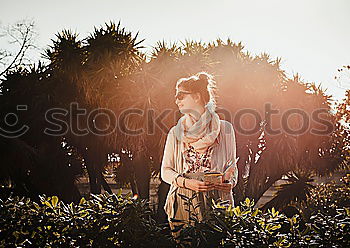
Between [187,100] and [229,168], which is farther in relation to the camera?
[187,100]

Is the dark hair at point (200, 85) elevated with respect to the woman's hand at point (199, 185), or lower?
elevated

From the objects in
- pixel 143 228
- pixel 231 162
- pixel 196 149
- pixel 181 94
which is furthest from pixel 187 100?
pixel 143 228

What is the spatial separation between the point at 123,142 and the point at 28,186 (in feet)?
12.5

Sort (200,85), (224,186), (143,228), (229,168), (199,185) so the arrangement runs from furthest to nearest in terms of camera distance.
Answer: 1. (200,85)
2. (229,168)
3. (224,186)
4. (199,185)
5. (143,228)

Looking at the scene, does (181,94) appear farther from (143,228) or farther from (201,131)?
(143,228)

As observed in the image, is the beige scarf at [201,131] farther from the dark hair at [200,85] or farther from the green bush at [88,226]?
the green bush at [88,226]

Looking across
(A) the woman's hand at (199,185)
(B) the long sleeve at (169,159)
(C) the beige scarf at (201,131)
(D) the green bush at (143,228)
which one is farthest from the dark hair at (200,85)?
(D) the green bush at (143,228)

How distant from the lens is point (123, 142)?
13.5 metres

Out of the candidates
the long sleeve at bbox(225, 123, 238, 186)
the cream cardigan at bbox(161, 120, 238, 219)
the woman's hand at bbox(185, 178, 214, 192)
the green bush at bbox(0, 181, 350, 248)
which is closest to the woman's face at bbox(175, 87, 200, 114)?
the cream cardigan at bbox(161, 120, 238, 219)

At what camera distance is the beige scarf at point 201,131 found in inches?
144

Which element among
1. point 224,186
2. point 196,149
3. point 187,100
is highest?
point 187,100

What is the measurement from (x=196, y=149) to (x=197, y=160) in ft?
0.33

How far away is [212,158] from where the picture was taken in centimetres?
371

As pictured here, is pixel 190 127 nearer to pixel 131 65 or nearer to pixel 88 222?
pixel 88 222
